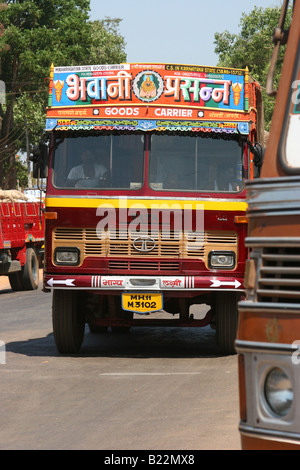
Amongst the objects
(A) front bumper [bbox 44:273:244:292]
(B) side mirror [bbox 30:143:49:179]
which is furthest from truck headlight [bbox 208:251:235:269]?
(B) side mirror [bbox 30:143:49:179]

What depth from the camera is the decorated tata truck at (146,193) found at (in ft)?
35.8

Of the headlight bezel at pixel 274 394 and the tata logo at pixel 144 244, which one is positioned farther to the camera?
the tata logo at pixel 144 244

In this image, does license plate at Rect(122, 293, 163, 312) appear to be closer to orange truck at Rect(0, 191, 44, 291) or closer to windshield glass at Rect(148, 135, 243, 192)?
windshield glass at Rect(148, 135, 243, 192)

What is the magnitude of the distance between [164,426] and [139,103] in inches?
203

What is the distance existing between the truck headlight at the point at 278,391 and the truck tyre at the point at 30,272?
20.0 meters

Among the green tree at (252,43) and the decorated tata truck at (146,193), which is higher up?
the green tree at (252,43)

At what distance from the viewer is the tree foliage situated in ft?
148

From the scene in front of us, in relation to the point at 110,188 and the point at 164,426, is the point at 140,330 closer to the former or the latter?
the point at 110,188

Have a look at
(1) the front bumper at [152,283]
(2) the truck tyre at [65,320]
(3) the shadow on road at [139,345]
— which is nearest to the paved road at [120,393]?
(3) the shadow on road at [139,345]

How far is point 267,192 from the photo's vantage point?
4.45m

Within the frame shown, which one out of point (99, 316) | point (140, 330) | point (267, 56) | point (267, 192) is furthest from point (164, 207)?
point (267, 56)

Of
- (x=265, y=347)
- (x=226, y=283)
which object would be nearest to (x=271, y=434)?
(x=265, y=347)

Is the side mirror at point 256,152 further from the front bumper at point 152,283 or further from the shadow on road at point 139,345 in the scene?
the shadow on road at point 139,345

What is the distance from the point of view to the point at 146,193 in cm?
1112
